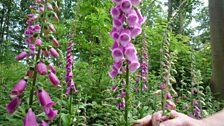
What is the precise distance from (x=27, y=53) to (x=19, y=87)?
0.95 feet

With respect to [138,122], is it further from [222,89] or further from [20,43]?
[20,43]

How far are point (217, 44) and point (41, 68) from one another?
248 inches

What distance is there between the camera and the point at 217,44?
7.18 m

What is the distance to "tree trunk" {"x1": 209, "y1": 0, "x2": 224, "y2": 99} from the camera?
7012 millimetres

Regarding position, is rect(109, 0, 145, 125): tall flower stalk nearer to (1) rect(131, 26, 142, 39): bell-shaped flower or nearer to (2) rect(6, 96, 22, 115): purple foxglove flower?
(1) rect(131, 26, 142, 39): bell-shaped flower

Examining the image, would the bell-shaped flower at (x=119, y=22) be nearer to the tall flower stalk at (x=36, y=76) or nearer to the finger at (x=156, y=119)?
the tall flower stalk at (x=36, y=76)

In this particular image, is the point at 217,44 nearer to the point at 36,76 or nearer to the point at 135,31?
the point at 135,31

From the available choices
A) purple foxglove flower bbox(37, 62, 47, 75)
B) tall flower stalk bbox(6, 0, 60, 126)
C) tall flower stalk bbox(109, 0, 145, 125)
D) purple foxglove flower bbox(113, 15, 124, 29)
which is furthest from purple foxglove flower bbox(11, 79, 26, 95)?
purple foxglove flower bbox(113, 15, 124, 29)

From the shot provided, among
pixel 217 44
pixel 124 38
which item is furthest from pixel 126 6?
pixel 217 44

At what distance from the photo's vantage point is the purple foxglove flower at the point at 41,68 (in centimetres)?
163

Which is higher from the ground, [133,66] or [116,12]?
[116,12]

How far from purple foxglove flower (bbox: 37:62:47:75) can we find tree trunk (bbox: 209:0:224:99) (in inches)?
231

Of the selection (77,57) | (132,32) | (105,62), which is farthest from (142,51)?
(132,32)

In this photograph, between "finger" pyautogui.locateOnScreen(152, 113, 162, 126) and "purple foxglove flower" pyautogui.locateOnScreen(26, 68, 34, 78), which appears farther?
"purple foxglove flower" pyautogui.locateOnScreen(26, 68, 34, 78)
